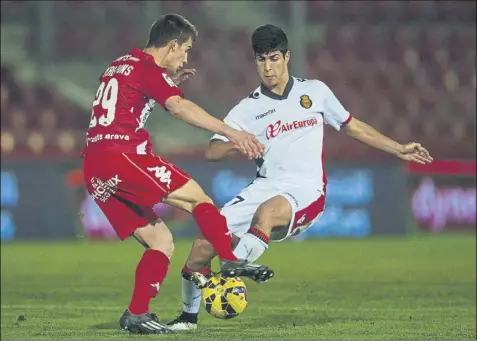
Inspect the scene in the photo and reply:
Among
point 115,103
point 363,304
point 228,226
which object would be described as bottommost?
point 363,304

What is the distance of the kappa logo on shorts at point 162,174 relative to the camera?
676cm

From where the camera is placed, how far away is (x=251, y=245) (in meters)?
7.31

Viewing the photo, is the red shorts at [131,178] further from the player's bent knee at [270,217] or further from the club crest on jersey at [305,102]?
the club crest on jersey at [305,102]

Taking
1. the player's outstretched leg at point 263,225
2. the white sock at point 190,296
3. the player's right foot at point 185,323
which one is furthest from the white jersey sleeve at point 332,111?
the player's right foot at point 185,323

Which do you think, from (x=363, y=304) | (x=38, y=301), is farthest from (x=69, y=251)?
(x=363, y=304)

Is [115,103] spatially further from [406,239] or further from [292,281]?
[406,239]

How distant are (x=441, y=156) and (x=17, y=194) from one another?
6.30 metres

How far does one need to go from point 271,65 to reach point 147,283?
1.71 metres

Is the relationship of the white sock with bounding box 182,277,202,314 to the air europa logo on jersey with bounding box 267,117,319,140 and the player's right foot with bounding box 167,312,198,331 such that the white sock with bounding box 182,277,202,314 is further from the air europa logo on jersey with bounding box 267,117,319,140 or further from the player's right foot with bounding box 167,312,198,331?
the air europa logo on jersey with bounding box 267,117,319,140

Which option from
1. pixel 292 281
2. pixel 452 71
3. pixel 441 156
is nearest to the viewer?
pixel 292 281

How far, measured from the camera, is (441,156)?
1753cm

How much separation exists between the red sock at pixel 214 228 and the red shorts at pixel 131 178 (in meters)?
→ 0.20

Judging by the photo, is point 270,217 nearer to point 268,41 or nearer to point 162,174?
point 162,174

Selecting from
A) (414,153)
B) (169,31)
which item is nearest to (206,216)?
(169,31)
